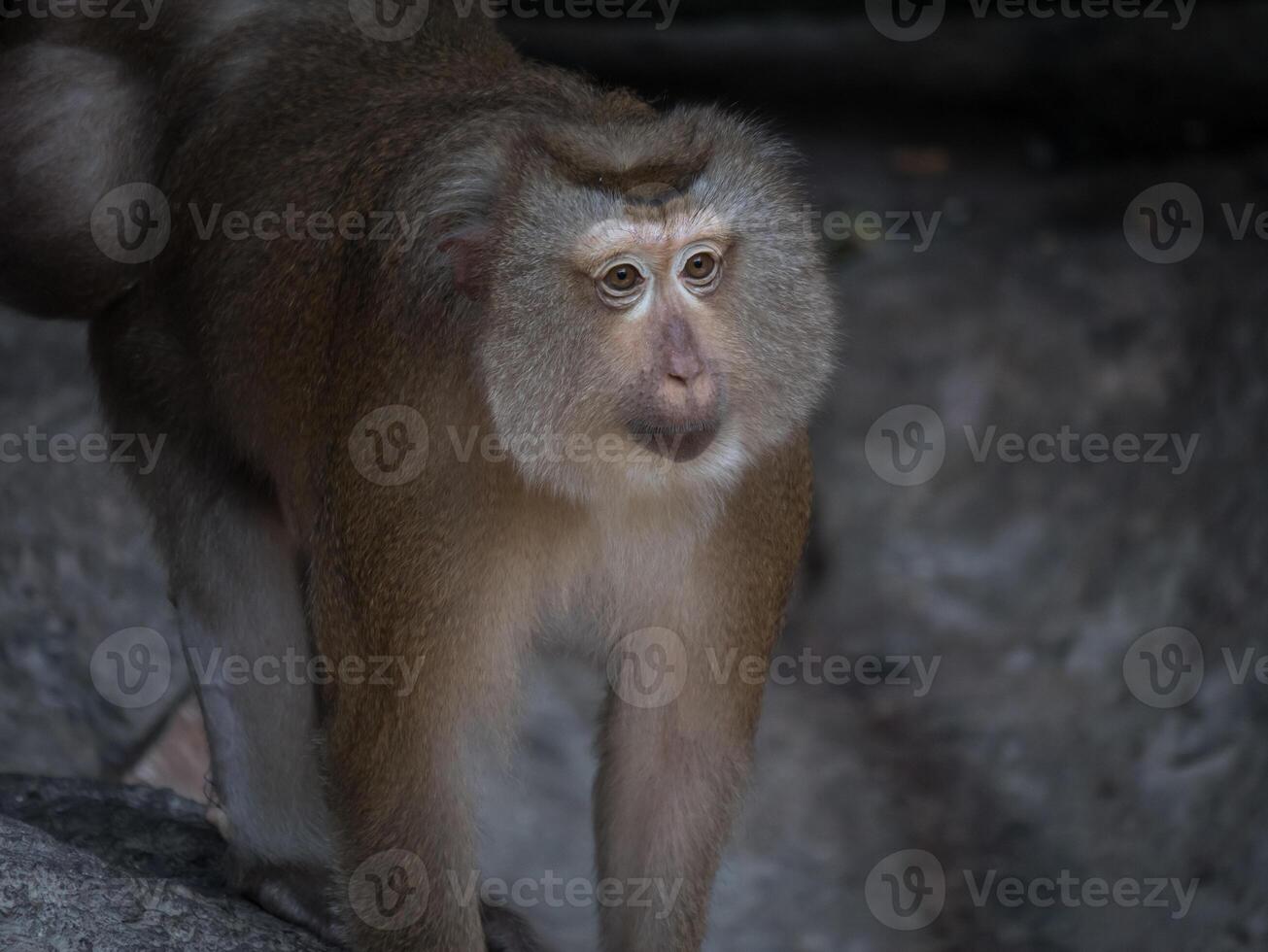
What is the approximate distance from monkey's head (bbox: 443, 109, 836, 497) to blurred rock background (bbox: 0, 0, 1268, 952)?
11.0 feet

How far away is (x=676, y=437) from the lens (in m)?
3.53

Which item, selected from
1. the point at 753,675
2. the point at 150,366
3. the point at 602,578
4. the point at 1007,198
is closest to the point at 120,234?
the point at 150,366

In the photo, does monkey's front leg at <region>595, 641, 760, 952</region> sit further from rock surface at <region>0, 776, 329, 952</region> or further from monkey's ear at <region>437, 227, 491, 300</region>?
monkey's ear at <region>437, 227, 491, 300</region>

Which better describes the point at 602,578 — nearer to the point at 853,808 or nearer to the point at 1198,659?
the point at 853,808

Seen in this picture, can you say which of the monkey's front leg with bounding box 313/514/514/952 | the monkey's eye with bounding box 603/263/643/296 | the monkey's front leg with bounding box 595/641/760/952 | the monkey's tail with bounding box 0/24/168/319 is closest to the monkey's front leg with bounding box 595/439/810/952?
the monkey's front leg with bounding box 595/641/760/952

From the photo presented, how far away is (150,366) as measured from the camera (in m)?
4.90

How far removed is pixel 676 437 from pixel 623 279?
1.10 ft

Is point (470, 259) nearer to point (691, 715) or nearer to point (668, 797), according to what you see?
point (691, 715)

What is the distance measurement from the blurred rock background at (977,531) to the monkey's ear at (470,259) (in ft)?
10.6

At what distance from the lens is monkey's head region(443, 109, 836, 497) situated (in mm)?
3482

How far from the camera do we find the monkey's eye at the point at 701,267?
3544 mm

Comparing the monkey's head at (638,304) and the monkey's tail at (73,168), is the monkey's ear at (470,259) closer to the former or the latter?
the monkey's head at (638,304)

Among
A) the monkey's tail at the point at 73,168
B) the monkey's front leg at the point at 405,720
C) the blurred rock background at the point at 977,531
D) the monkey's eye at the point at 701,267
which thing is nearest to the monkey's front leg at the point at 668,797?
the monkey's front leg at the point at 405,720

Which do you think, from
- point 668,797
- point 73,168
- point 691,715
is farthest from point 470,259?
point 73,168
